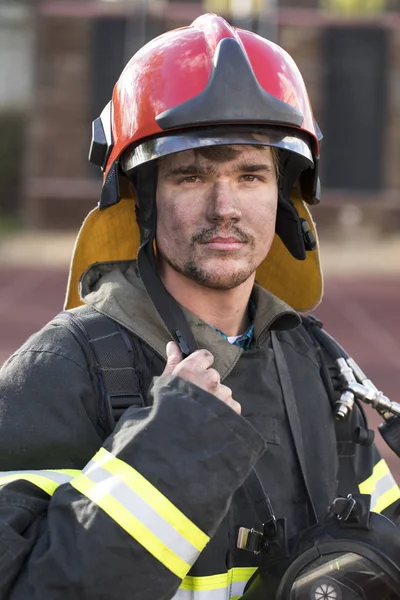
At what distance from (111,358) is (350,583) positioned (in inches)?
26.7

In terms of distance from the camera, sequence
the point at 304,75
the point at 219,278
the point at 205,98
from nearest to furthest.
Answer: the point at 205,98 → the point at 219,278 → the point at 304,75

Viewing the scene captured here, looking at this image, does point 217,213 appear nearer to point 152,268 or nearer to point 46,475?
point 152,268

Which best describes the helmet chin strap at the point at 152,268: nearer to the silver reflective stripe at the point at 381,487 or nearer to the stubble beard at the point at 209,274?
the stubble beard at the point at 209,274

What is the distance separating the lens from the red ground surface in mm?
11258

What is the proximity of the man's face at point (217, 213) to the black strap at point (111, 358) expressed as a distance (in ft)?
0.85

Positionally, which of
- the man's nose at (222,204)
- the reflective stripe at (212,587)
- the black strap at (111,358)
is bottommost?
the reflective stripe at (212,587)

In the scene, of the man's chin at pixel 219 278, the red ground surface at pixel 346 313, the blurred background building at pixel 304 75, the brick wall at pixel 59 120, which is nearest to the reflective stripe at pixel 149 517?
the man's chin at pixel 219 278

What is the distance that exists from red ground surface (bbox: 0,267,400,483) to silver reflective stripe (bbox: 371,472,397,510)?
552cm

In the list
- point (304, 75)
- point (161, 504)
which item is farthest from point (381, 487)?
point (304, 75)

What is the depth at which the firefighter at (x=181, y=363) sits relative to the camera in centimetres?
216

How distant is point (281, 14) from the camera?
23.3m

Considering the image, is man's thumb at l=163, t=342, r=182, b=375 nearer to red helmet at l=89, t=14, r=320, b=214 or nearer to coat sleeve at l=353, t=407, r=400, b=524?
red helmet at l=89, t=14, r=320, b=214

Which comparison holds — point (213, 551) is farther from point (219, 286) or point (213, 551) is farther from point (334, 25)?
point (334, 25)

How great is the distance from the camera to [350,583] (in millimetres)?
2340
